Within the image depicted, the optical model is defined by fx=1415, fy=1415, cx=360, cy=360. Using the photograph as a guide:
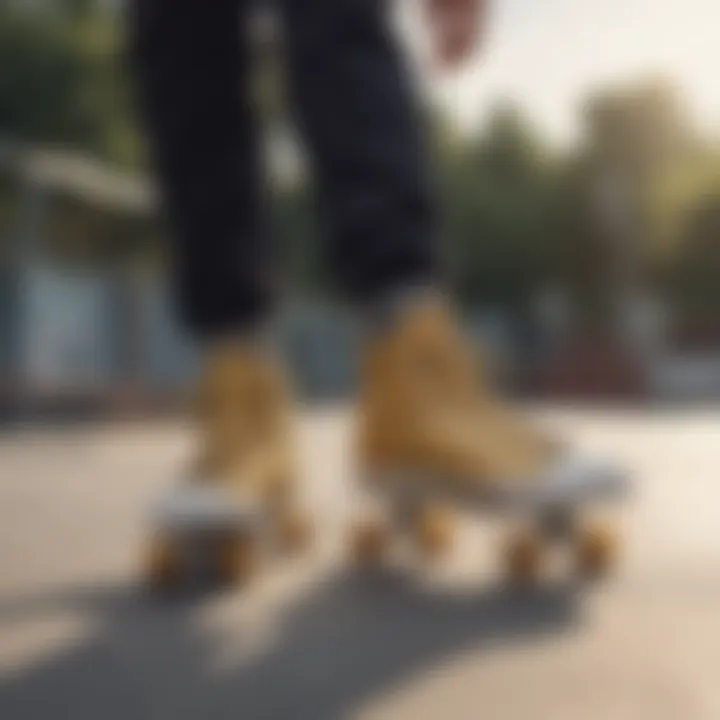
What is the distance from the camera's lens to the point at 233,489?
754 millimetres

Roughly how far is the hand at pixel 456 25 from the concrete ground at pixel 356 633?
0.28 m

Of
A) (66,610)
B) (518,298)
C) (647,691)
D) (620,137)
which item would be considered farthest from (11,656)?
(518,298)

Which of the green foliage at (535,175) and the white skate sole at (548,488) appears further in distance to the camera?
the green foliage at (535,175)

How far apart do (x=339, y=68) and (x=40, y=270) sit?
2185 millimetres

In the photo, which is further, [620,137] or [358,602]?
[620,137]

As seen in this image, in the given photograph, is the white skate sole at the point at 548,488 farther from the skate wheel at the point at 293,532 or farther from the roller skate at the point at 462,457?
the skate wheel at the point at 293,532

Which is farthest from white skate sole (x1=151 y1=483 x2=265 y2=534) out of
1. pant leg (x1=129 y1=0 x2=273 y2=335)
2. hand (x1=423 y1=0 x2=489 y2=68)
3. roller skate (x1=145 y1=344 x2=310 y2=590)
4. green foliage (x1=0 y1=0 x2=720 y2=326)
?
green foliage (x1=0 y1=0 x2=720 y2=326)

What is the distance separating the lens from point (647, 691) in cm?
46

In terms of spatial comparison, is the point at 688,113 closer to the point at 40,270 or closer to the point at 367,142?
the point at 367,142

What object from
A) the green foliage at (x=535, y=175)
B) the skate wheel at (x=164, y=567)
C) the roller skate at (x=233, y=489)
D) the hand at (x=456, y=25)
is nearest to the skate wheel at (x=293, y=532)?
the roller skate at (x=233, y=489)

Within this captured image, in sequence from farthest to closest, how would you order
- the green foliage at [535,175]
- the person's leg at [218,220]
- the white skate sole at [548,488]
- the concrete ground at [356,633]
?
the green foliage at [535,175] → the person's leg at [218,220] → the white skate sole at [548,488] → the concrete ground at [356,633]

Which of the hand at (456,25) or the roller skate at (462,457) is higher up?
the hand at (456,25)

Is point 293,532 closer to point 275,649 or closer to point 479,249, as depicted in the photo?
point 275,649

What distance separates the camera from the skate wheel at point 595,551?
0.72 m
